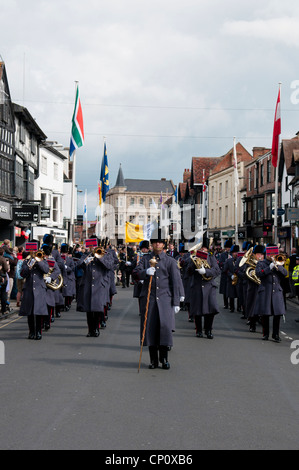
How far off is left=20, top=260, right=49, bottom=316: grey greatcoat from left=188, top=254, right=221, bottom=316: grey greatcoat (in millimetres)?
2992

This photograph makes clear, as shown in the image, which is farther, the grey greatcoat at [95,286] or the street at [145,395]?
the grey greatcoat at [95,286]

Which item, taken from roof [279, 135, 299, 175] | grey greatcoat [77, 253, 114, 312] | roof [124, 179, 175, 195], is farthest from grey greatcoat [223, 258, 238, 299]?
roof [124, 179, 175, 195]

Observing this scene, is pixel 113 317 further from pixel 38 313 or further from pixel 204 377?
pixel 204 377

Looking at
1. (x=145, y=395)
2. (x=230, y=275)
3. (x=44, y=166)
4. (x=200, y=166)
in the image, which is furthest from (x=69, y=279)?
(x=200, y=166)

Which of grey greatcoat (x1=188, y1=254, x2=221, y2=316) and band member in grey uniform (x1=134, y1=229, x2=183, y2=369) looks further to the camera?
grey greatcoat (x1=188, y1=254, x2=221, y2=316)

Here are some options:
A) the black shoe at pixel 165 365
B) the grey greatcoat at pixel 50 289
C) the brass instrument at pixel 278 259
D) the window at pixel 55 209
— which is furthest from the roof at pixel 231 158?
the black shoe at pixel 165 365

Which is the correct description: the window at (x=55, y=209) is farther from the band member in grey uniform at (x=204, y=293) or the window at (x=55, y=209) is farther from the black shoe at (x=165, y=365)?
the black shoe at (x=165, y=365)

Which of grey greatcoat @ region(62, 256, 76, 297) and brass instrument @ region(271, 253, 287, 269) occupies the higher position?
brass instrument @ region(271, 253, 287, 269)

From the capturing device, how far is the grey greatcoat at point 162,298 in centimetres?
845

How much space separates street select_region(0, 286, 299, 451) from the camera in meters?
5.14

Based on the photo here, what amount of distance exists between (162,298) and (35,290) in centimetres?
348

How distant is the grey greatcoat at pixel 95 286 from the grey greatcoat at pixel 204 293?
1790 mm

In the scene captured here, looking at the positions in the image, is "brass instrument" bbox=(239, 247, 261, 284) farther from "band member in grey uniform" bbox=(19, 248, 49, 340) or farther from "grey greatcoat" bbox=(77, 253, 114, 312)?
"band member in grey uniform" bbox=(19, 248, 49, 340)

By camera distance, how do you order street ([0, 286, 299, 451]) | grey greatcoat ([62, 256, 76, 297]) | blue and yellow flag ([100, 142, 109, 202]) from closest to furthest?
street ([0, 286, 299, 451])
grey greatcoat ([62, 256, 76, 297])
blue and yellow flag ([100, 142, 109, 202])
